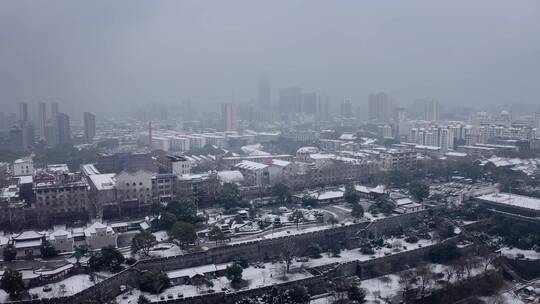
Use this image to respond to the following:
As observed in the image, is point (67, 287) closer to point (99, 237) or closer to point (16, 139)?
point (99, 237)

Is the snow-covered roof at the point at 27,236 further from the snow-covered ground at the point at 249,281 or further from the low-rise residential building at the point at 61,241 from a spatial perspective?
the snow-covered ground at the point at 249,281

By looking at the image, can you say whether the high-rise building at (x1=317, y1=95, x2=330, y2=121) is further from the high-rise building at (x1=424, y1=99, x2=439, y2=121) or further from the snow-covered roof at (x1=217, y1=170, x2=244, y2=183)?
the snow-covered roof at (x1=217, y1=170, x2=244, y2=183)

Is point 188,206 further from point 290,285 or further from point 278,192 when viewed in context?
point 290,285

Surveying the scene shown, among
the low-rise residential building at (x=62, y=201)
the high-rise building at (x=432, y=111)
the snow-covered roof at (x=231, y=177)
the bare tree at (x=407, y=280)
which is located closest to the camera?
the bare tree at (x=407, y=280)

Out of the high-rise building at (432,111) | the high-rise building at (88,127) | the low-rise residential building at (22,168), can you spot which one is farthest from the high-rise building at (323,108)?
the low-rise residential building at (22,168)

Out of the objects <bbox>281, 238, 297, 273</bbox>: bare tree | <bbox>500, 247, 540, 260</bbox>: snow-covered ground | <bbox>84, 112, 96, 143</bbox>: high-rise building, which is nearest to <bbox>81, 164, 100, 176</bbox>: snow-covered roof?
<bbox>281, 238, 297, 273</bbox>: bare tree

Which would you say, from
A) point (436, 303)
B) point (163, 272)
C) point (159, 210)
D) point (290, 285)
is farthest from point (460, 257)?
point (159, 210)
